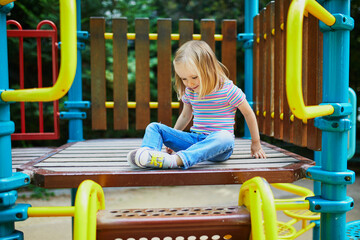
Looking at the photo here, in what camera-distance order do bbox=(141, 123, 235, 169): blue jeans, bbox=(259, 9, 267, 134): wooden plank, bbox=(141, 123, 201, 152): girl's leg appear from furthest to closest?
1. bbox=(259, 9, 267, 134): wooden plank
2. bbox=(141, 123, 201, 152): girl's leg
3. bbox=(141, 123, 235, 169): blue jeans

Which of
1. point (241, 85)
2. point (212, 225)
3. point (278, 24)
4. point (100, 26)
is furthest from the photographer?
point (241, 85)

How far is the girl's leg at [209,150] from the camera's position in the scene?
1.55m

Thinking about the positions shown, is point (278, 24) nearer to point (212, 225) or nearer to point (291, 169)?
Answer: point (291, 169)

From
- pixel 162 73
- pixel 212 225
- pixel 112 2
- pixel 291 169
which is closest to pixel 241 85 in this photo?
pixel 112 2

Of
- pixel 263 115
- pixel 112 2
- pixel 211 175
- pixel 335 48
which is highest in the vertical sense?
pixel 112 2

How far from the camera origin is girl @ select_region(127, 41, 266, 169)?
164cm

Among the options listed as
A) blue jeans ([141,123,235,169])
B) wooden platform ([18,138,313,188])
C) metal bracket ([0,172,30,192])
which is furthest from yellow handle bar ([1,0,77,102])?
blue jeans ([141,123,235,169])

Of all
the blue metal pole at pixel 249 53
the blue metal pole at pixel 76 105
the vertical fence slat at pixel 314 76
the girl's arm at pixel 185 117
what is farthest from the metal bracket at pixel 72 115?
the vertical fence slat at pixel 314 76

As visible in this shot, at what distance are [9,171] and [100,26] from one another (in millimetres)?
1830

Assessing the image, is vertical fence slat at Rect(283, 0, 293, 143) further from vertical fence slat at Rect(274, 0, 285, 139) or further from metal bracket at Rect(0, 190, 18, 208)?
metal bracket at Rect(0, 190, 18, 208)

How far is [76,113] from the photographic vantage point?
2738mm

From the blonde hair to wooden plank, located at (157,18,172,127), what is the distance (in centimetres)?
108

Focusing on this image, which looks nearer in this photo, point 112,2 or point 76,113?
point 76,113

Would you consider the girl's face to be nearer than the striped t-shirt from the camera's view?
Yes
